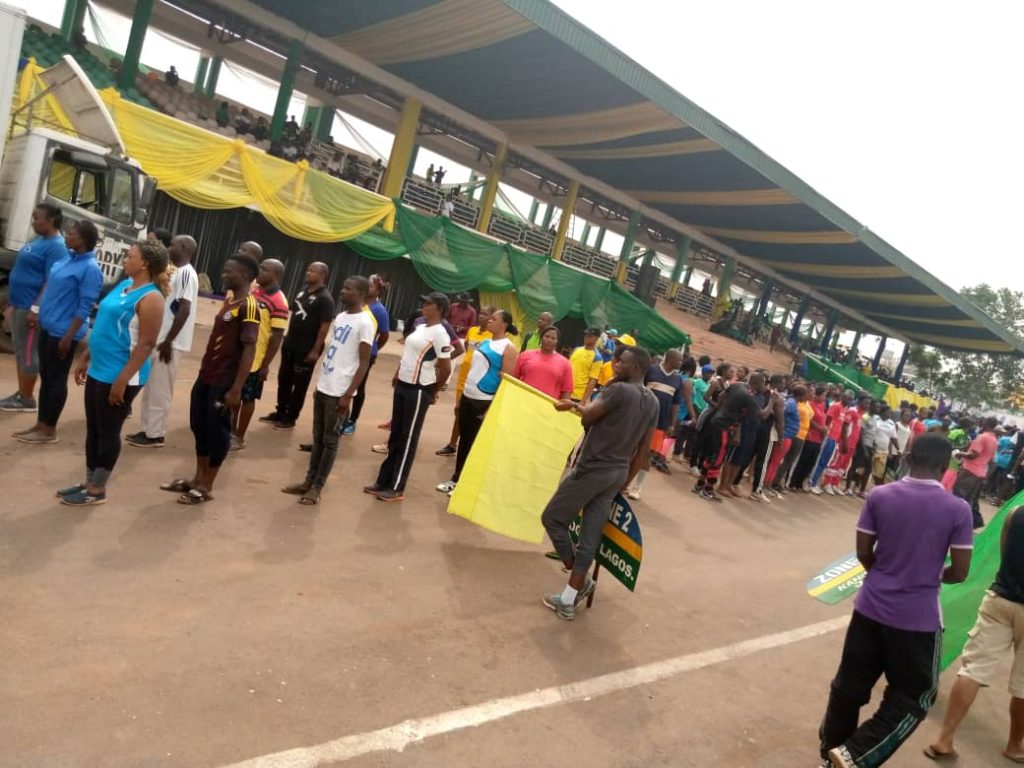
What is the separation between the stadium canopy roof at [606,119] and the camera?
49.4 ft

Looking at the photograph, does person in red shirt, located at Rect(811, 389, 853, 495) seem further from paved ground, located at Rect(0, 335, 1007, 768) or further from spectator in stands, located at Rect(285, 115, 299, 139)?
spectator in stands, located at Rect(285, 115, 299, 139)

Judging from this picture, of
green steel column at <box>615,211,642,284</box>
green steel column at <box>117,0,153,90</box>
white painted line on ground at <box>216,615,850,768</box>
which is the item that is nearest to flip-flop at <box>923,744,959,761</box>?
white painted line on ground at <box>216,615,850,768</box>

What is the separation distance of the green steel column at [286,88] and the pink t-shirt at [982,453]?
16693 millimetres

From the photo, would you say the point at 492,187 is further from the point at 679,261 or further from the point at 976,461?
the point at 976,461

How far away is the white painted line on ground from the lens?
256cm

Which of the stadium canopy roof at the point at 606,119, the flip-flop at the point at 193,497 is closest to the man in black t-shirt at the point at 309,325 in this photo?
the flip-flop at the point at 193,497

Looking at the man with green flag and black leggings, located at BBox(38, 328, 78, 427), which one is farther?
black leggings, located at BBox(38, 328, 78, 427)

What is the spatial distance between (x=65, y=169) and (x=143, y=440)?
420 centimetres

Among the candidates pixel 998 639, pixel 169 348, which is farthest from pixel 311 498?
pixel 998 639

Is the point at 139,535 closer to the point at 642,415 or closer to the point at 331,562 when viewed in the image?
the point at 331,562

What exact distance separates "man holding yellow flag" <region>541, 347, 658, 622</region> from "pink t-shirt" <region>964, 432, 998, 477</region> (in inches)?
303

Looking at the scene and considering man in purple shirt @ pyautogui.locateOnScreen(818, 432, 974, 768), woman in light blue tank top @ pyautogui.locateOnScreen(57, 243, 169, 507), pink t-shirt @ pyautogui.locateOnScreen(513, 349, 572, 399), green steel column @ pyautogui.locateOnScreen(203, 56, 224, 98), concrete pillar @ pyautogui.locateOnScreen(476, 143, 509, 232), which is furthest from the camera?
green steel column @ pyautogui.locateOnScreen(203, 56, 224, 98)

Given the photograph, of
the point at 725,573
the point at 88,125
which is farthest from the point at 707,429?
the point at 88,125

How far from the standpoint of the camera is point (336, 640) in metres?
3.42
